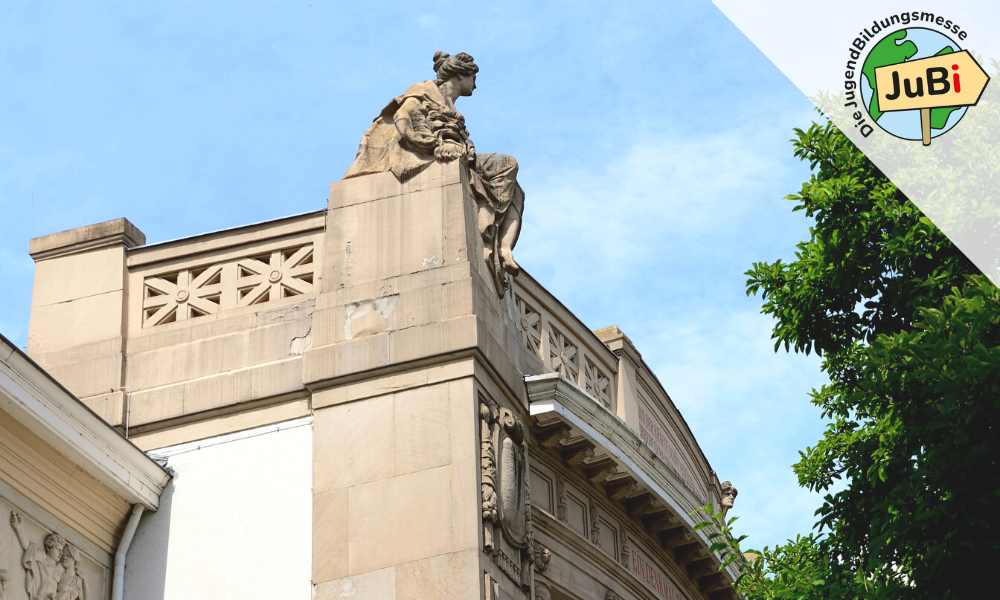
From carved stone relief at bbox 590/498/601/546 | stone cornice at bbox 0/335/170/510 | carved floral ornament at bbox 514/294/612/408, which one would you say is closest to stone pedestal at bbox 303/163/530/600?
carved floral ornament at bbox 514/294/612/408

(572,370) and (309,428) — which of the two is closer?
(309,428)

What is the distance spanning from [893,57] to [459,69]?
19.1ft

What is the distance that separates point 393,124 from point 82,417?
17.2 feet

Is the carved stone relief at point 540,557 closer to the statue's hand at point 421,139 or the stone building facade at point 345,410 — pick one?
the stone building facade at point 345,410

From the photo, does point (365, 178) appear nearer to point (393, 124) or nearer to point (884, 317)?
point (393, 124)

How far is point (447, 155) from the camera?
17750mm

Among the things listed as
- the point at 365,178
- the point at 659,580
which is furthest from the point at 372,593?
the point at 659,580

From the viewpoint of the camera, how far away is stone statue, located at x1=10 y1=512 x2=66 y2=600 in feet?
49.2

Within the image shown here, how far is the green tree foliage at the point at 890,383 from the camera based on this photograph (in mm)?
12609

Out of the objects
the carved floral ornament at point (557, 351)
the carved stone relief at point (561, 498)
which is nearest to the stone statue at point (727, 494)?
the carved floral ornament at point (557, 351)

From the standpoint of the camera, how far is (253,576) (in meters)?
15.9

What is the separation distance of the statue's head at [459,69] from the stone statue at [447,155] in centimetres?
1

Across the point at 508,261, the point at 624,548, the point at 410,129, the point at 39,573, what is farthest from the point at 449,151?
the point at 39,573

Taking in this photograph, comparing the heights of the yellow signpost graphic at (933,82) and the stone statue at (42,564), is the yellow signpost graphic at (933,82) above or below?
above
